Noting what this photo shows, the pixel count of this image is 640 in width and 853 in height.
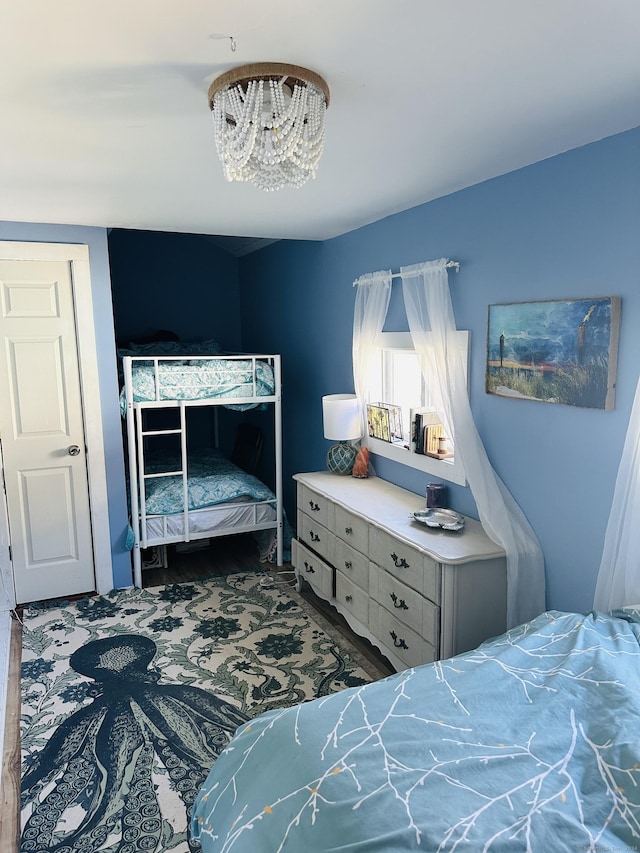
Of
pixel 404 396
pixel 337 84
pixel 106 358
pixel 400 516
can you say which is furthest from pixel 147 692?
pixel 337 84

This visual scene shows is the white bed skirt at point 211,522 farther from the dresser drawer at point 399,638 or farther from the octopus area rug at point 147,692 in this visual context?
the dresser drawer at point 399,638

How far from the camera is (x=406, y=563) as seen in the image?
2.75 metres

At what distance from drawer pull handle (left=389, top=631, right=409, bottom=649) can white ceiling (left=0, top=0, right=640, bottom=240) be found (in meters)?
2.10

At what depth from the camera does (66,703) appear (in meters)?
2.77

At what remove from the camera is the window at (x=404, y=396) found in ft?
10.7

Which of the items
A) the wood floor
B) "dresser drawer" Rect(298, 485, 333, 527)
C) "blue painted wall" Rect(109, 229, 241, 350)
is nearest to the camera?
the wood floor

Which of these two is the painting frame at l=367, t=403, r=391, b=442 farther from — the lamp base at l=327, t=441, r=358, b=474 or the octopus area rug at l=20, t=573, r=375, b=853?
the octopus area rug at l=20, t=573, r=375, b=853

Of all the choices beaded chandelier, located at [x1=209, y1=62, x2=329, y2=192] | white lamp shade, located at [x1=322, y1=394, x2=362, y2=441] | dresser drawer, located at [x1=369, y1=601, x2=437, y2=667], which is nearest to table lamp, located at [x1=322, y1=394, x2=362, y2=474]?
white lamp shade, located at [x1=322, y1=394, x2=362, y2=441]

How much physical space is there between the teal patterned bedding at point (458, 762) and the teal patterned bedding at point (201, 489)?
2.42 meters

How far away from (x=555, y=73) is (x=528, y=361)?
1.17 meters

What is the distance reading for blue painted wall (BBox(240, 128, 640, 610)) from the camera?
215cm

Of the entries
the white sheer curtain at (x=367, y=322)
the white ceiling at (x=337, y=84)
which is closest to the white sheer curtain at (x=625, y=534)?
the white ceiling at (x=337, y=84)

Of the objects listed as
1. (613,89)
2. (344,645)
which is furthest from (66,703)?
(613,89)

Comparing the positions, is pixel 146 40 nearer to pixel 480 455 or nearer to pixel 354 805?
pixel 354 805
